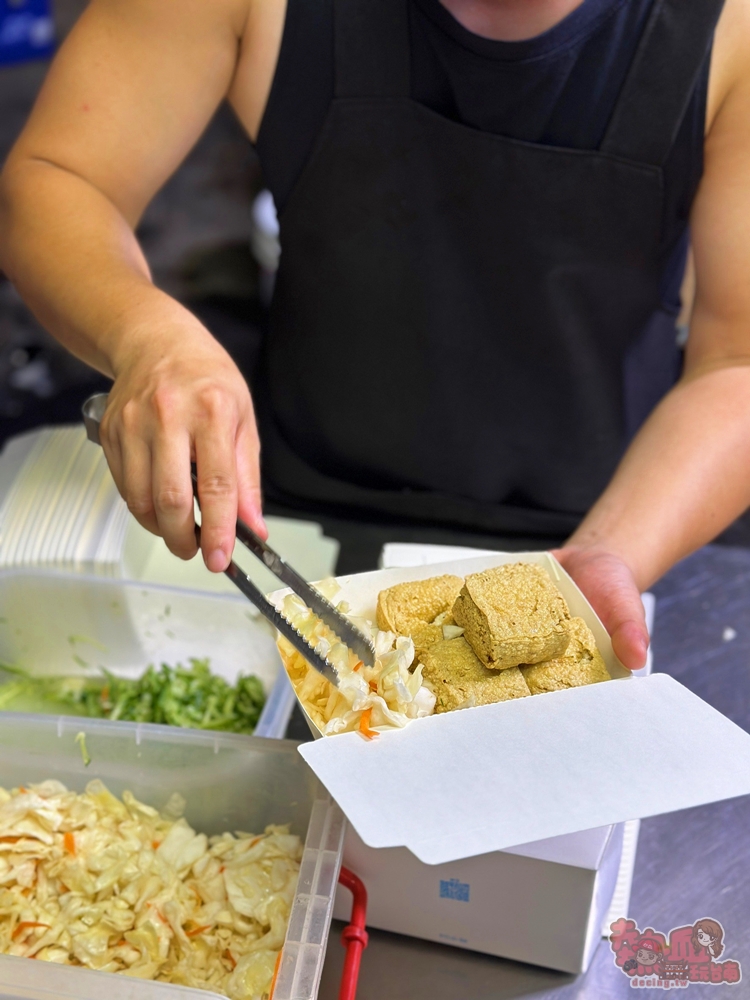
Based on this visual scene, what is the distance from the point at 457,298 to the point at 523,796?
3.09 feet

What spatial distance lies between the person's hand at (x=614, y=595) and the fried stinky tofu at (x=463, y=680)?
0.12m

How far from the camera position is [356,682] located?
920 mm

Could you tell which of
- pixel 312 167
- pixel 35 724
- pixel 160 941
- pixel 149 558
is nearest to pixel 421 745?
pixel 160 941

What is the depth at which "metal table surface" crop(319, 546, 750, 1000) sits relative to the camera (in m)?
1.03

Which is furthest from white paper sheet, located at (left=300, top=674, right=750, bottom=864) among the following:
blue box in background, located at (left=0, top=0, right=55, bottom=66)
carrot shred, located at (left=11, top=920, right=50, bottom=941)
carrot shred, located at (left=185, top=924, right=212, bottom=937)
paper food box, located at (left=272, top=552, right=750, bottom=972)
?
blue box in background, located at (left=0, top=0, right=55, bottom=66)

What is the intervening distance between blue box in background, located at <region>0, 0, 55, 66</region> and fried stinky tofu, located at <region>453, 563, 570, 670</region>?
4881 millimetres

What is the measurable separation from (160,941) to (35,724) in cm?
31

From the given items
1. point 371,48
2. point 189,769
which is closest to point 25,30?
point 371,48

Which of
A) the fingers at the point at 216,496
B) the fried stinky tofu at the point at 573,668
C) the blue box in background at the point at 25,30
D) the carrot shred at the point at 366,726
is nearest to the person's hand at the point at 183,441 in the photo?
the fingers at the point at 216,496

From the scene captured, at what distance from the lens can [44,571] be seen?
139 cm

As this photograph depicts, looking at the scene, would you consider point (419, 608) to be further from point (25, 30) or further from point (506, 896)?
point (25, 30)

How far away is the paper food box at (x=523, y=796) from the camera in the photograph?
2.58ft

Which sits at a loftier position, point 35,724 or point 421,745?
point 421,745

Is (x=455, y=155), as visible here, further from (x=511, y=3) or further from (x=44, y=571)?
(x=44, y=571)
